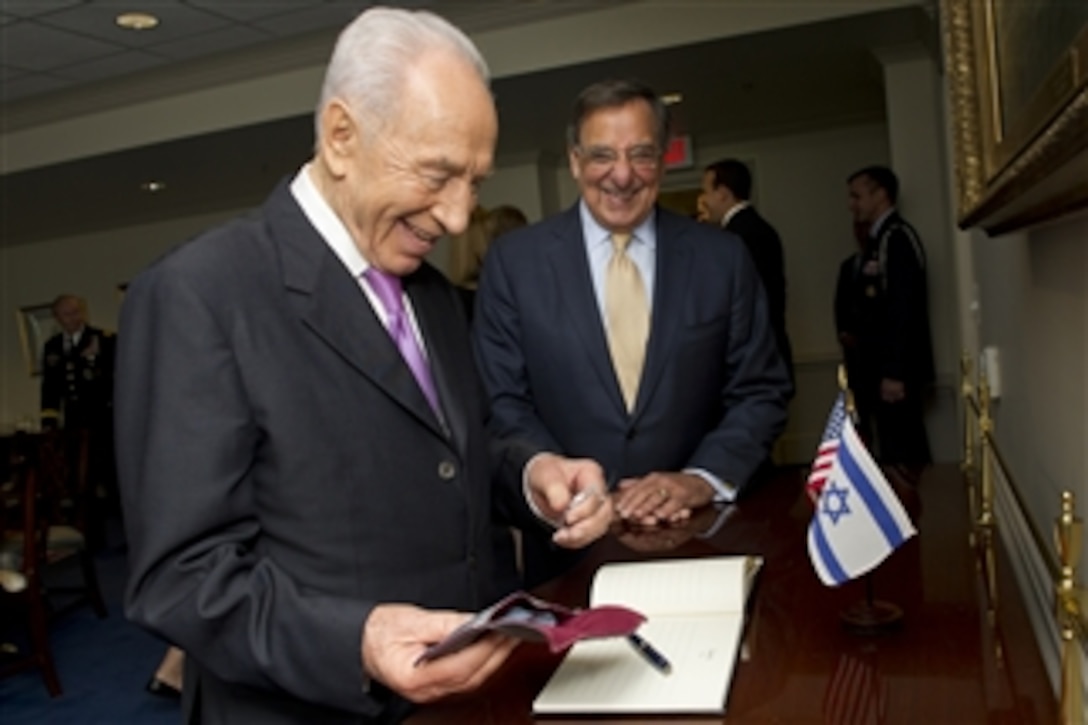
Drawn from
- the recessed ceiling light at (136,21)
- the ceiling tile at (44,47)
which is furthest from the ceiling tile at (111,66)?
the recessed ceiling light at (136,21)

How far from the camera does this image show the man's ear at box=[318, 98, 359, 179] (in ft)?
3.99

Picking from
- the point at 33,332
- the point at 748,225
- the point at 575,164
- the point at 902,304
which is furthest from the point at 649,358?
the point at 33,332

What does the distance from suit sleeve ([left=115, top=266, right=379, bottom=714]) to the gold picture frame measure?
0.79 metres

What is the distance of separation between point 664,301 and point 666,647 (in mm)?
1170

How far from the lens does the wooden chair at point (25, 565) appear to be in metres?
4.11

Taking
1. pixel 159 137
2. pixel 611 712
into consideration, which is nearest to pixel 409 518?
pixel 611 712

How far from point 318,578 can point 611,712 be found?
412 millimetres

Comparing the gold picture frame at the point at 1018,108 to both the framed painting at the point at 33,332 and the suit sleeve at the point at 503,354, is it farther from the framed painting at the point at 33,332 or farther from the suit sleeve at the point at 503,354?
the framed painting at the point at 33,332

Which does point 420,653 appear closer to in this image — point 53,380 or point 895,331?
point 895,331

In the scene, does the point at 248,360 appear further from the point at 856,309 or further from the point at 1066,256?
the point at 856,309

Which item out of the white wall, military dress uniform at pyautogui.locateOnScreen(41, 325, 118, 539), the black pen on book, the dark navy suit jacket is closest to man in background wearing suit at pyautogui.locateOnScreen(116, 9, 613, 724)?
the black pen on book

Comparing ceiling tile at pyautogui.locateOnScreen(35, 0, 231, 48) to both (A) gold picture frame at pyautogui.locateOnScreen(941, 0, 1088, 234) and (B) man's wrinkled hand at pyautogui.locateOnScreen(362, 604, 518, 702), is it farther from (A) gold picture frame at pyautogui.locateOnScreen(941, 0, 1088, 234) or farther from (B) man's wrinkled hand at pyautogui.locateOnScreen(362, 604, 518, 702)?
(B) man's wrinkled hand at pyautogui.locateOnScreen(362, 604, 518, 702)

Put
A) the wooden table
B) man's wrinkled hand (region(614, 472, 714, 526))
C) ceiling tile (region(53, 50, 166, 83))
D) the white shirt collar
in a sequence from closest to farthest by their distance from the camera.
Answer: the wooden table, man's wrinkled hand (region(614, 472, 714, 526)), the white shirt collar, ceiling tile (region(53, 50, 166, 83))

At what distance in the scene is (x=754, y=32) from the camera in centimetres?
532
